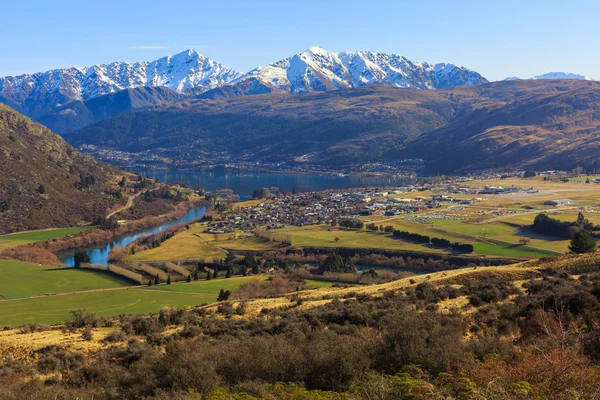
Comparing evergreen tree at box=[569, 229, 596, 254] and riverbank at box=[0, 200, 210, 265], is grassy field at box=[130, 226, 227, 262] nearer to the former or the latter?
riverbank at box=[0, 200, 210, 265]

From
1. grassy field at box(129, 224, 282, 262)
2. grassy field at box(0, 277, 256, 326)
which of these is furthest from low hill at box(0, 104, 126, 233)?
grassy field at box(0, 277, 256, 326)

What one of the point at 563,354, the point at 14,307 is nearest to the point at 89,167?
the point at 14,307

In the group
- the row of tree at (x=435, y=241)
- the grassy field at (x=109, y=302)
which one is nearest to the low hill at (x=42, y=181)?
the grassy field at (x=109, y=302)

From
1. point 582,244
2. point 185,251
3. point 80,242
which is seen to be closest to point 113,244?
point 80,242

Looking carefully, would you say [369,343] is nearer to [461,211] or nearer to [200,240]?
[200,240]

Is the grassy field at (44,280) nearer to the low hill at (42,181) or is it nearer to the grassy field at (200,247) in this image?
the grassy field at (200,247)
